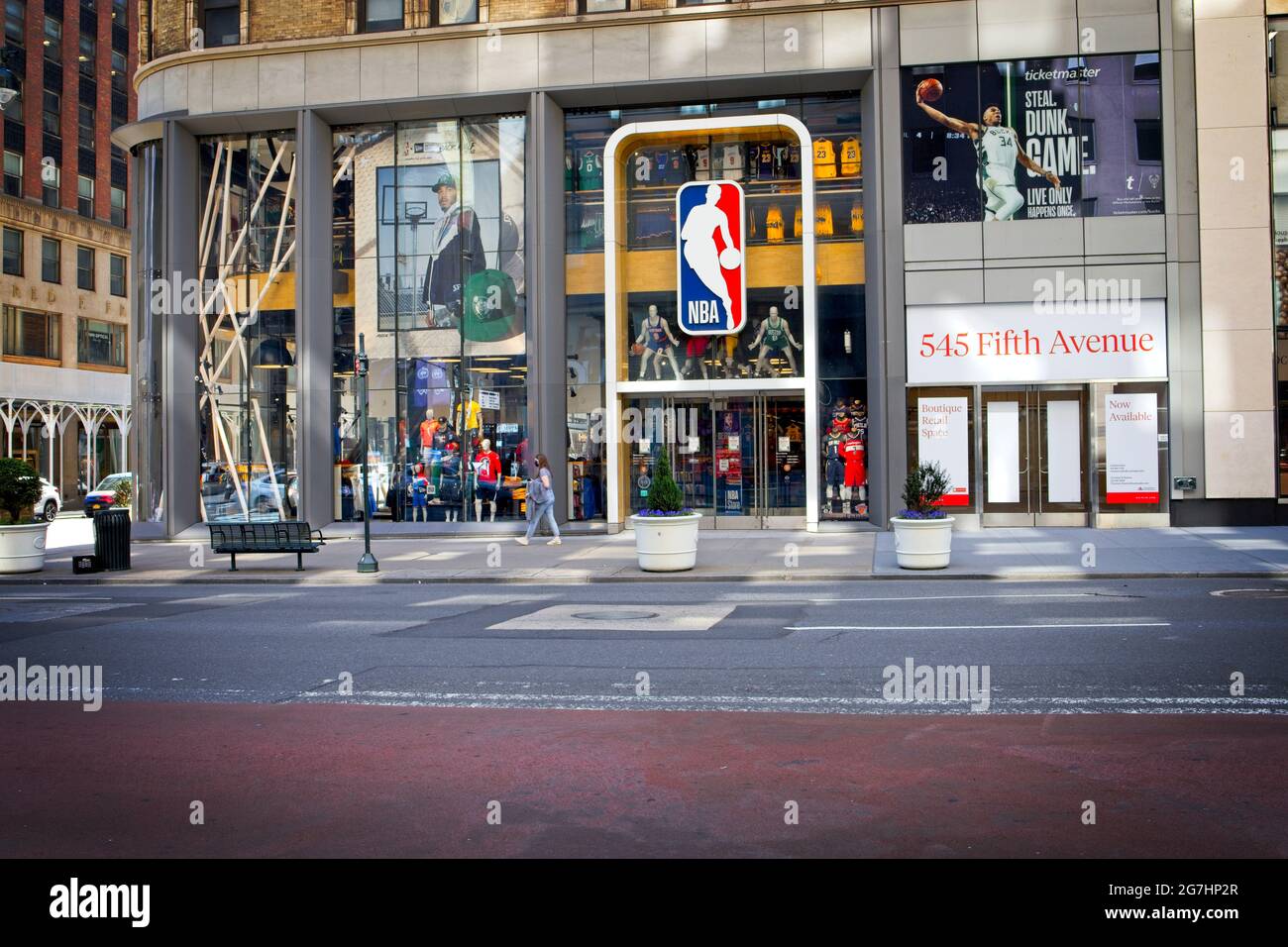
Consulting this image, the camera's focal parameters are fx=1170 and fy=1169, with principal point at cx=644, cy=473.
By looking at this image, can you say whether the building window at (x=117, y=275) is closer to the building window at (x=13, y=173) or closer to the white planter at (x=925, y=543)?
the building window at (x=13, y=173)

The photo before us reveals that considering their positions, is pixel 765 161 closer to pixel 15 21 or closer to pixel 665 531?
pixel 665 531

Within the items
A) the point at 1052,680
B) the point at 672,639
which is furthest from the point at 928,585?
the point at 1052,680

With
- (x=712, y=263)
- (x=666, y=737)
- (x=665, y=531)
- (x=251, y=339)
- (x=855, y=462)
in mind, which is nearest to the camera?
(x=666, y=737)

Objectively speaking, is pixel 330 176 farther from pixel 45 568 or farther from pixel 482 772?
pixel 482 772

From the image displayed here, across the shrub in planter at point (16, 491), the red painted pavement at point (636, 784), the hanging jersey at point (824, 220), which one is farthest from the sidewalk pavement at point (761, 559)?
the red painted pavement at point (636, 784)

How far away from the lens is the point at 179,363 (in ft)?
96.2

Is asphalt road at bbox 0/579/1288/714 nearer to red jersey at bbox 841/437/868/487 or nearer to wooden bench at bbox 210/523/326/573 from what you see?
wooden bench at bbox 210/523/326/573

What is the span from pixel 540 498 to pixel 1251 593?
564 inches

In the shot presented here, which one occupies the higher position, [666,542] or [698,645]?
[666,542]

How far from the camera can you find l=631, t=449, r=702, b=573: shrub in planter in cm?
1927

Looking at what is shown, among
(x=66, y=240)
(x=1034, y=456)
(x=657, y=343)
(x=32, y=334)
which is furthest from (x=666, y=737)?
(x=66, y=240)

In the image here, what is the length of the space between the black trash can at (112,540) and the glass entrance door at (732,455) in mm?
11112

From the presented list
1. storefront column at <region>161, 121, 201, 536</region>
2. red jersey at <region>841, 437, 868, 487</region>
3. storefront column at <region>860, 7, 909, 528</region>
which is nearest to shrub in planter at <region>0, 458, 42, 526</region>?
storefront column at <region>161, 121, 201, 536</region>

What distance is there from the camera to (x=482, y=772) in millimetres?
6777
